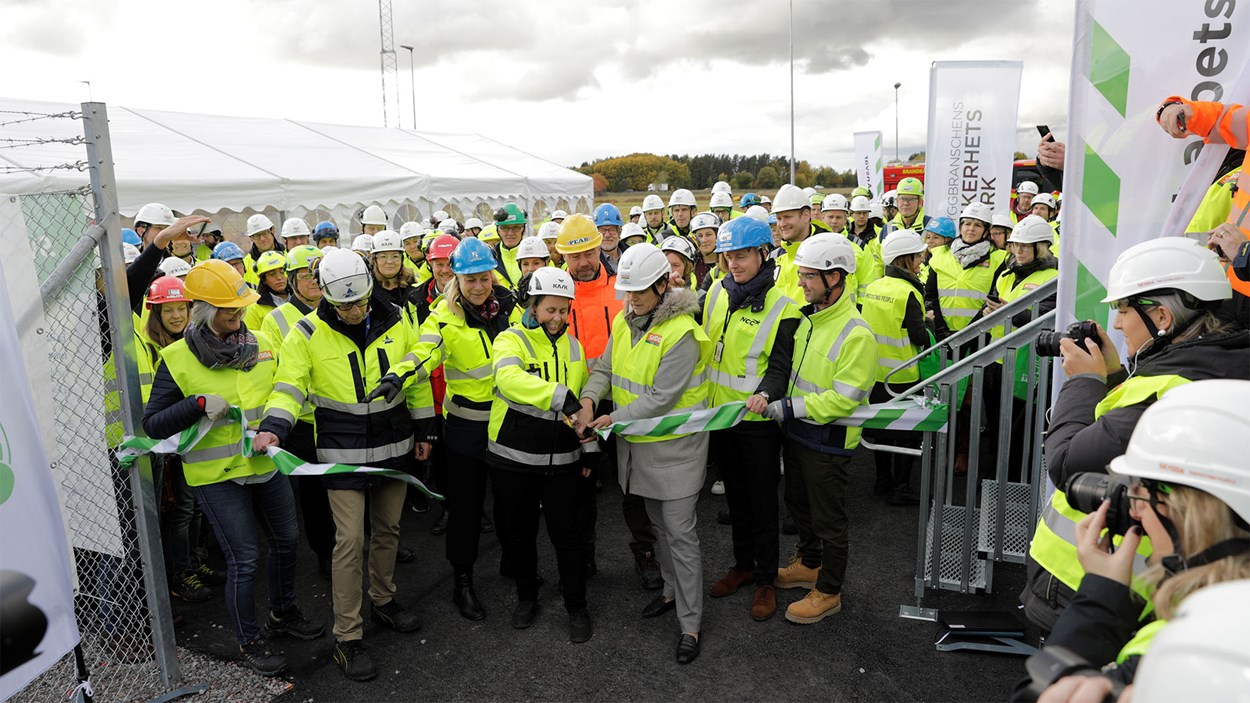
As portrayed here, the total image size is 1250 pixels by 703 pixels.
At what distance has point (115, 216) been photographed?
3617 millimetres

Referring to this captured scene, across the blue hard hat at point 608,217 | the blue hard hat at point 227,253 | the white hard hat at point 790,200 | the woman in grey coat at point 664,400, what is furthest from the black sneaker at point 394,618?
the blue hard hat at point 608,217

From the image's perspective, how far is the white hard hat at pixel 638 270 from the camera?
3.99 metres

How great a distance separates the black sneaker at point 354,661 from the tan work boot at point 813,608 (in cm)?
238

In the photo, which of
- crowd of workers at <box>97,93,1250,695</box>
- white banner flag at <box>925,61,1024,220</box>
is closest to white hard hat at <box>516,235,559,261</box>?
crowd of workers at <box>97,93,1250,695</box>

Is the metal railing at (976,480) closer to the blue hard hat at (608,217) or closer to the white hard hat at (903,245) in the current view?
the white hard hat at (903,245)

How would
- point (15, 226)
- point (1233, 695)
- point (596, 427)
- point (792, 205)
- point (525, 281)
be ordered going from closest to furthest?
point (1233, 695), point (15, 226), point (596, 427), point (525, 281), point (792, 205)

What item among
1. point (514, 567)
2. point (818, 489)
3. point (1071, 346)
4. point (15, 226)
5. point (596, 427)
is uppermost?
point (15, 226)

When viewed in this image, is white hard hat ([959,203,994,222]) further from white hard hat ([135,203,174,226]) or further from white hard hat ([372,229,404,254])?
white hard hat ([135,203,174,226])

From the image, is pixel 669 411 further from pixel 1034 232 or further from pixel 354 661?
pixel 1034 232

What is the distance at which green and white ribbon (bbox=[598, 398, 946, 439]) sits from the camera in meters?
4.08

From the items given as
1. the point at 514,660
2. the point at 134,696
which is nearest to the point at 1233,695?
the point at 514,660

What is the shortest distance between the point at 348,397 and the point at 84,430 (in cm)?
119

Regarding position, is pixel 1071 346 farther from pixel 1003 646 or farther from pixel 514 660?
pixel 514 660

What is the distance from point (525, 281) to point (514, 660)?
2.21 m
